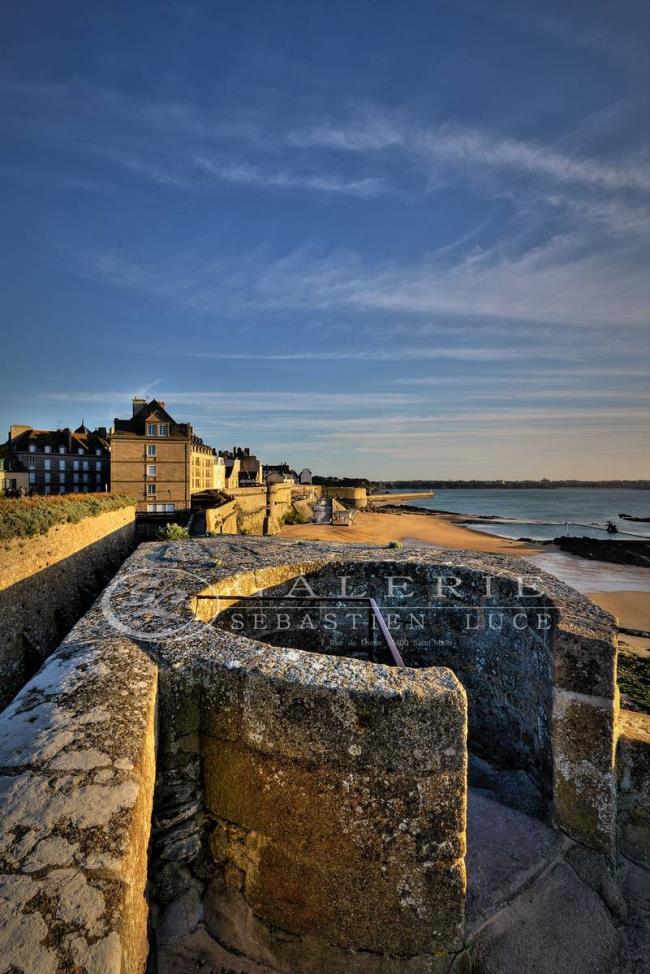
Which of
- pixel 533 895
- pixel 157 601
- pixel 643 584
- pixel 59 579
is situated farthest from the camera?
pixel 643 584

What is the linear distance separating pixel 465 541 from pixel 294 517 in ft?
60.8

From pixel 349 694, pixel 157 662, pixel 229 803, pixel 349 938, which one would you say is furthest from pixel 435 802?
pixel 157 662

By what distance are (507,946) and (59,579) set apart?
1195 cm

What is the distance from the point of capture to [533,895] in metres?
3.86

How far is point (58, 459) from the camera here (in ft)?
171

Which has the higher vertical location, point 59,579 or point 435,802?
point 435,802

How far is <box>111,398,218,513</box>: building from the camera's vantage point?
120 feet

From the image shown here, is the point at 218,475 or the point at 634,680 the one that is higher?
the point at 218,475

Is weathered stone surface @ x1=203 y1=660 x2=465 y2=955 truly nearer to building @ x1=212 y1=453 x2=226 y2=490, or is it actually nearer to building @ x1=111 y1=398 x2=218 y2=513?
building @ x1=111 y1=398 x2=218 y2=513

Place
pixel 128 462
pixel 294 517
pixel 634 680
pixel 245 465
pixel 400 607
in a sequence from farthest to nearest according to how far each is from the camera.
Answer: pixel 245 465 < pixel 294 517 < pixel 128 462 < pixel 634 680 < pixel 400 607

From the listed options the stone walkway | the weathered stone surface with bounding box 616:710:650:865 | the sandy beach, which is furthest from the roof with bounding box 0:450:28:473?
the weathered stone surface with bounding box 616:710:650:865

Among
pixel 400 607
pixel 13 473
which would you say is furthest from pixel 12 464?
pixel 400 607

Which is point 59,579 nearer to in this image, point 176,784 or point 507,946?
point 176,784

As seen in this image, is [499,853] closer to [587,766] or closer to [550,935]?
[550,935]
